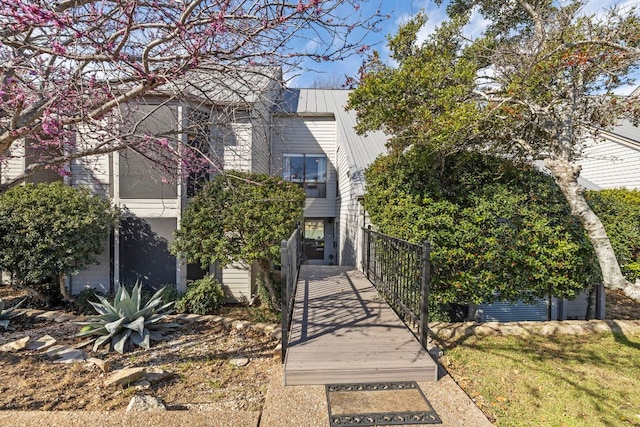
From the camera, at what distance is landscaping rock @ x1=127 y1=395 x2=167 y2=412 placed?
3.03 meters

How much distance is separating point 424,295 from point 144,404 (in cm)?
323

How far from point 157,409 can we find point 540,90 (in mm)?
6651

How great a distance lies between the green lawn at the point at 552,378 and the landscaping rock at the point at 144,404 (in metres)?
3.20

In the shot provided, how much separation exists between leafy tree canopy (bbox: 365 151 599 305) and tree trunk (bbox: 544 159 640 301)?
75 cm

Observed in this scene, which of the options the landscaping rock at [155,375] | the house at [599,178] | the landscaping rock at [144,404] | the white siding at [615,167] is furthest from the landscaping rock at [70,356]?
the white siding at [615,167]

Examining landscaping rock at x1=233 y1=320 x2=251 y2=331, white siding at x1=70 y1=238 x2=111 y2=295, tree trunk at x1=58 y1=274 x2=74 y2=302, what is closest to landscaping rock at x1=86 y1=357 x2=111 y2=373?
landscaping rock at x1=233 y1=320 x2=251 y2=331

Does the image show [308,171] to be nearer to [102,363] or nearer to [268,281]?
[268,281]

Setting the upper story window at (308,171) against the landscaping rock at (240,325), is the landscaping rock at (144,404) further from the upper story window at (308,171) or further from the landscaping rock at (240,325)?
the upper story window at (308,171)

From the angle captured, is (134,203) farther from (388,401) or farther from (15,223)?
(388,401)

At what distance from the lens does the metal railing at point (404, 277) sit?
361cm

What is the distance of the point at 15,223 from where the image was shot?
237 inches

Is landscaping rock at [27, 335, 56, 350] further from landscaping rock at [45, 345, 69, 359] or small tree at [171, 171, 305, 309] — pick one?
small tree at [171, 171, 305, 309]

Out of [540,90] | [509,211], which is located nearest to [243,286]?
[509,211]

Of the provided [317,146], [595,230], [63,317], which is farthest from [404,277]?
[317,146]
